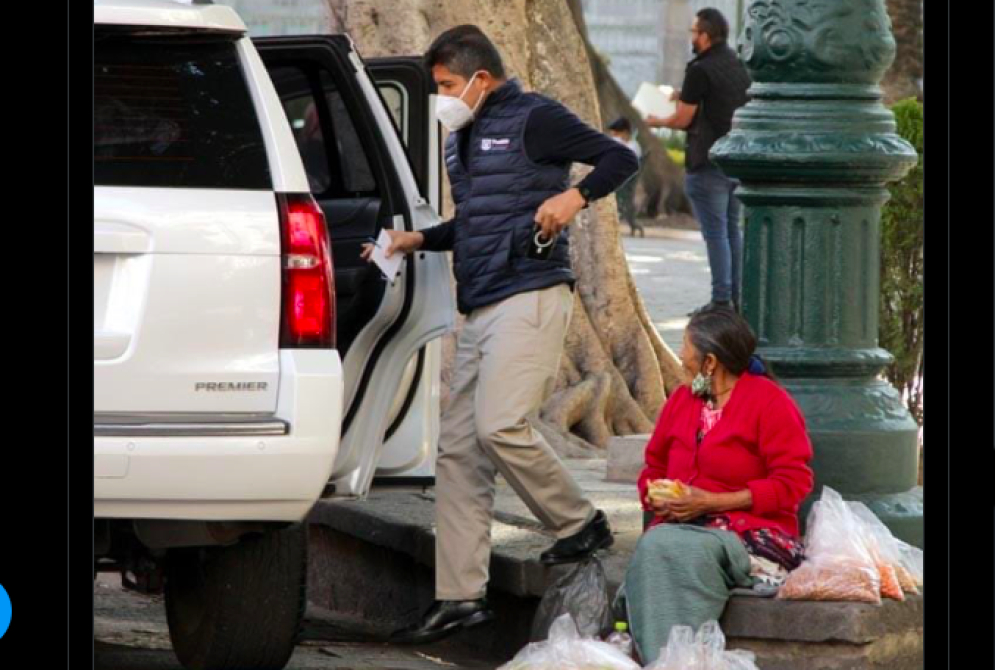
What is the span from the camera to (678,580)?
229 inches

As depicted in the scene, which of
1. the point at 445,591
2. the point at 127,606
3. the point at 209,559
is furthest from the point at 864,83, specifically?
the point at 127,606

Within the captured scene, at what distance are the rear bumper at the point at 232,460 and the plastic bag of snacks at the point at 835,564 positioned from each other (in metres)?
1.37

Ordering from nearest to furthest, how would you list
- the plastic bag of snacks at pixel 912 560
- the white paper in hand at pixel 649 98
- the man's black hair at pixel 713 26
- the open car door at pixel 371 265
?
the plastic bag of snacks at pixel 912 560 → the open car door at pixel 371 265 → the man's black hair at pixel 713 26 → the white paper in hand at pixel 649 98

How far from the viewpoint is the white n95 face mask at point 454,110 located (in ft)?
21.5

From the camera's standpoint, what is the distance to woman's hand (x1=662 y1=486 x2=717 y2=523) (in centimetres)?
590

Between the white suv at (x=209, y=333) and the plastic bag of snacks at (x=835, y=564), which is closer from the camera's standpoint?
the white suv at (x=209, y=333)

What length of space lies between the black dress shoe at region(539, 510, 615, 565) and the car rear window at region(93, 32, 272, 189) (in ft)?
5.67

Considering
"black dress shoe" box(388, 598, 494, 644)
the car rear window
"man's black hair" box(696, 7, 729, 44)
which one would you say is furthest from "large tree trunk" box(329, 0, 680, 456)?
the car rear window

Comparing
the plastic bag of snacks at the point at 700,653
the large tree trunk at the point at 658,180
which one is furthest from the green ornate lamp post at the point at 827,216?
the large tree trunk at the point at 658,180

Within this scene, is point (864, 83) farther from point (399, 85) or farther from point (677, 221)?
point (677, 221)

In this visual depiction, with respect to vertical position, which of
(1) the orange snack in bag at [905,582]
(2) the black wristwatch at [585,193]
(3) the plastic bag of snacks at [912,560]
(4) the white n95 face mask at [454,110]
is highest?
(4) the white n95 face mask at [454,110]

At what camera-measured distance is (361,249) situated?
7070mm

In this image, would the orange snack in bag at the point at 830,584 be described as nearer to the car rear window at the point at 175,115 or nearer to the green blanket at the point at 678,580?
the green blanket at the point at 678,580
